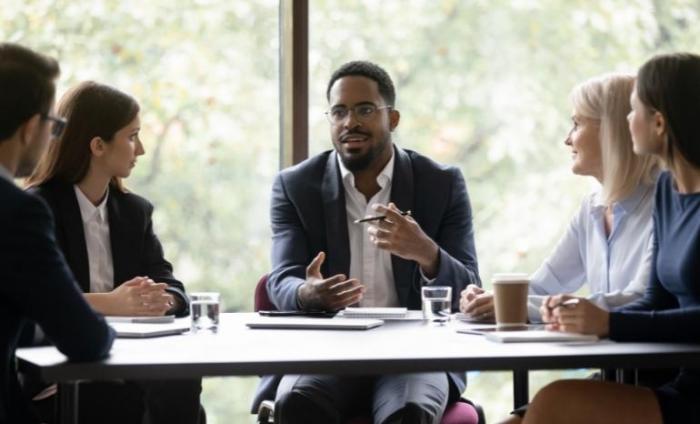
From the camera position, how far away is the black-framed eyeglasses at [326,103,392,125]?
3566 mm

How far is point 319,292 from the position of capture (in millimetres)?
2926

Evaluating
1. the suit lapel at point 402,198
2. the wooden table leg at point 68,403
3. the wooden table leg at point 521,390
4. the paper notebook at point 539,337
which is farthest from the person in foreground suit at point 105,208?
the paper notebook at point 539,337

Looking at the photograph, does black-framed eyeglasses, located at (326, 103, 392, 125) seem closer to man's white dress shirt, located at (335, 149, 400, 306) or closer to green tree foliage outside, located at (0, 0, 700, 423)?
man's white dress shirt, located at (335, 149, 400, 306)

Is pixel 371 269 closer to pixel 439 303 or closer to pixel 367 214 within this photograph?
pixel 367 214

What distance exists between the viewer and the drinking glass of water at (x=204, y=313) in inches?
101

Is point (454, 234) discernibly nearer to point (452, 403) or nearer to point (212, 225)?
point (452, 403)

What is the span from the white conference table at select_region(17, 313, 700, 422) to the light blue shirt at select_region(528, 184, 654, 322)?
20.9 inches

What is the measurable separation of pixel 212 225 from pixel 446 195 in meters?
1.26

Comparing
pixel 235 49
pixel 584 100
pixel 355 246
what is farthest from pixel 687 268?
pixel 235 49

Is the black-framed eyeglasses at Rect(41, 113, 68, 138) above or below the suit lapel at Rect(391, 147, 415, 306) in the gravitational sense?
above

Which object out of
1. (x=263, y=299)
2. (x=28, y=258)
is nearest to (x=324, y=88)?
(x=263, y=299)

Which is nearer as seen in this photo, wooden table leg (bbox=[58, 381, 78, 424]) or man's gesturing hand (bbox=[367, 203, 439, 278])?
wooden table leg (bbox=[58, 381, 78, 424])

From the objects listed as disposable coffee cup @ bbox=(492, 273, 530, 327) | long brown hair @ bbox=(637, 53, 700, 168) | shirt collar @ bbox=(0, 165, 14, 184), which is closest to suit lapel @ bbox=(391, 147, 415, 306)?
disposable coffee cup @ bbox=(492, 273, 530, 327)

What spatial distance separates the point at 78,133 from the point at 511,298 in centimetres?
140
